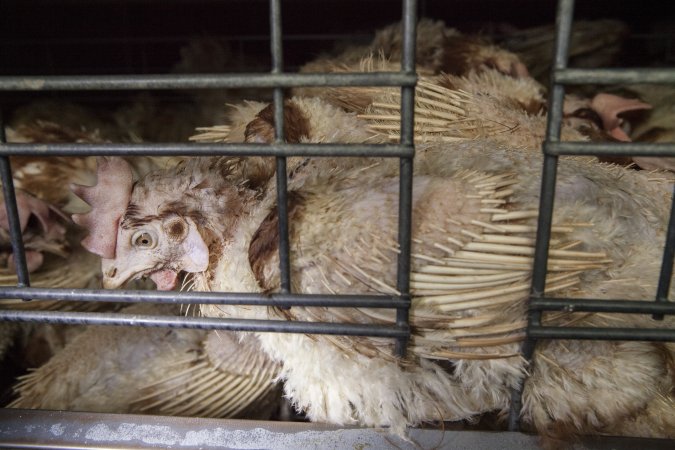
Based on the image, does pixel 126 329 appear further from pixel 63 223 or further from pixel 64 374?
pixel 63 223

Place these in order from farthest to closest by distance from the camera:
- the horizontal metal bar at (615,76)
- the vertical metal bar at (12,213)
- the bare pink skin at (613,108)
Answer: the bare pink skin at (613,108) < the vertical metal bar at (12,213) < the horizontal metal bar at (615,76)

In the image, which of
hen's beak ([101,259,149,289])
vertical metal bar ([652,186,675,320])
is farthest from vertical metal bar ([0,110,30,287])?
vertical metal bar ([652,186,675,320])

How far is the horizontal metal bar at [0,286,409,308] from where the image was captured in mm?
662

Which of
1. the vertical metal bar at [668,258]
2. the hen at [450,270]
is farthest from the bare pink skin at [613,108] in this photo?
the vertical metal bar at [668,258]

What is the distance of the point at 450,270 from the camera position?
2.17 ft

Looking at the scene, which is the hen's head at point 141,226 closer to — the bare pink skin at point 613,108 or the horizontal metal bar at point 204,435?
the horizontal metal bar at point 204,435

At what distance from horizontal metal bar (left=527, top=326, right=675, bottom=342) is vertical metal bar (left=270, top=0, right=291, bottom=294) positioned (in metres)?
0.30

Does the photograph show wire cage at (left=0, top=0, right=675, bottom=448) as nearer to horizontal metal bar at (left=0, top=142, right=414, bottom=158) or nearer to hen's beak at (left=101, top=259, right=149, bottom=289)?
horizontal metal bar at (left=0, top=142, right=414, bottom=158)

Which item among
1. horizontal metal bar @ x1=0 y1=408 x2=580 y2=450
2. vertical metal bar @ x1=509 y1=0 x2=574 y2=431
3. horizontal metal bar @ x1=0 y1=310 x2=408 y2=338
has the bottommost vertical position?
horizontal metal bar @ x1=0 y1=408 x2=580 y2=450

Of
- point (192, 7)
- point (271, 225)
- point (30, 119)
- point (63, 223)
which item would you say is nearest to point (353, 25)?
point (192, 7)

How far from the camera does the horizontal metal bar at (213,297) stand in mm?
662

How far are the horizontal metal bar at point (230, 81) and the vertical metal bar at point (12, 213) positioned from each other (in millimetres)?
91

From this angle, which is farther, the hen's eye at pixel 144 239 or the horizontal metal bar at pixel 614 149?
the hen's eye at pixel 144 239

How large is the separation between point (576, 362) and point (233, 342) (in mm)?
636
